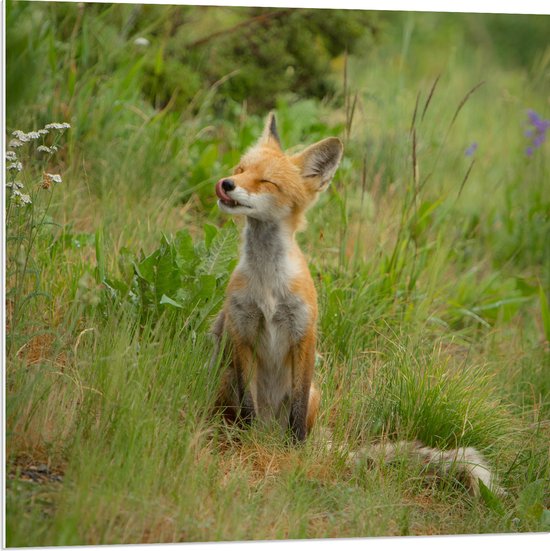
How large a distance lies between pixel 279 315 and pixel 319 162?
86cm

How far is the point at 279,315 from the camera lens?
197 inches

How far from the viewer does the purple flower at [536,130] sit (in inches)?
332

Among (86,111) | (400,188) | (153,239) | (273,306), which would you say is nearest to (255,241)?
(273,306)

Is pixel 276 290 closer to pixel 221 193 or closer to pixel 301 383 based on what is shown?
pixel 301 383

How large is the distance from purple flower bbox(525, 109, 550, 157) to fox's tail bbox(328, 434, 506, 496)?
4154 mm

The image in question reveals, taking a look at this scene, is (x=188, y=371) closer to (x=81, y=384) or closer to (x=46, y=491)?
(x=81, y=384)

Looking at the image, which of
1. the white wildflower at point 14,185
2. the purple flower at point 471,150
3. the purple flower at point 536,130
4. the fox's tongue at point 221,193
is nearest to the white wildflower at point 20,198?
the white wildflower at point 14,185

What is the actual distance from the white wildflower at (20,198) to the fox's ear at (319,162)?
144 centimetres

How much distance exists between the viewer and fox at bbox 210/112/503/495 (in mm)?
4992

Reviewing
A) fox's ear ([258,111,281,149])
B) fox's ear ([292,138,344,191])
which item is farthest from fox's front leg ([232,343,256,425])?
fox's ear ([258,111,281,149])

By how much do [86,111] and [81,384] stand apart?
Answer: 2.84 metres

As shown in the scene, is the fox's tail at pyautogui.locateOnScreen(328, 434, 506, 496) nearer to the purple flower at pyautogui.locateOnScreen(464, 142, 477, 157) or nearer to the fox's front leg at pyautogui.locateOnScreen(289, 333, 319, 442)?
the fox's front leg at pyautogui.locateOnScreen(289, 333, 319, 442)

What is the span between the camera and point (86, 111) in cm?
699

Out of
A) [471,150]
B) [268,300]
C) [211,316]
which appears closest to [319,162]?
[268,300]
